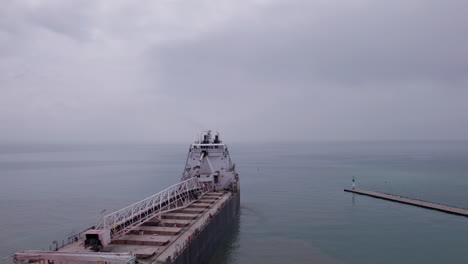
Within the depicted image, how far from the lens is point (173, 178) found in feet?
290

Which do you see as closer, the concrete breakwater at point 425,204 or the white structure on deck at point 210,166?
the concrete breakwater at point 425,204

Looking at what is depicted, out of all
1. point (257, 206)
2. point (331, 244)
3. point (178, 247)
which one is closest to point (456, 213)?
point (331, 244)

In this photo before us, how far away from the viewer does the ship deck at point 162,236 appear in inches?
822

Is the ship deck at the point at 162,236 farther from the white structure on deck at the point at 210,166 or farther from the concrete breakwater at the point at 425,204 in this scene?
the concrete breakwater at the point at 425,204

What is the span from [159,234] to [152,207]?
820 centimetres

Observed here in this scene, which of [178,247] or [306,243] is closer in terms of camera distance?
[178,247]

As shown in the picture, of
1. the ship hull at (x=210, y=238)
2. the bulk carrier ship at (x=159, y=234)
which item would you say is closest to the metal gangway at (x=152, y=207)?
the bulk carrier ship at (x=159, y=234)

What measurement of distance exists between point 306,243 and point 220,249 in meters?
9.18

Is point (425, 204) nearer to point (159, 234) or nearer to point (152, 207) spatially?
point (152, 207)

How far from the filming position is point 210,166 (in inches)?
1978

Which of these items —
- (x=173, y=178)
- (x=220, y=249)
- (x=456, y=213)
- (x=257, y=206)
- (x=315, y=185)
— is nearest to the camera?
(x=220, y=249)

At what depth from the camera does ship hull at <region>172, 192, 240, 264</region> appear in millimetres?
22734

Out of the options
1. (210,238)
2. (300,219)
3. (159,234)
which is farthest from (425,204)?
(159,234)

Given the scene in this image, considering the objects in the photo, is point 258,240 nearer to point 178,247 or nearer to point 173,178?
point 178,247
